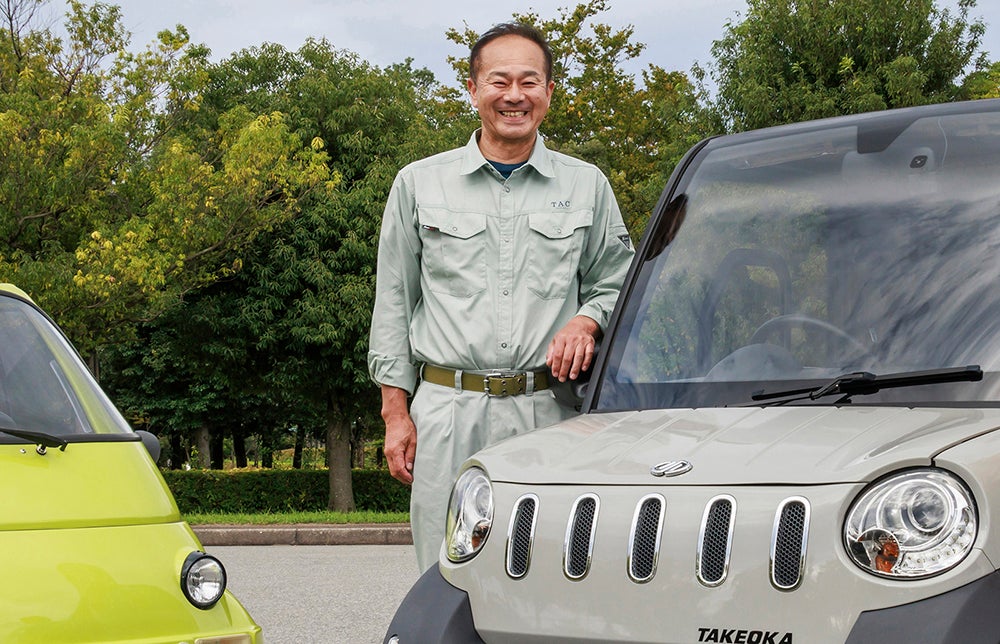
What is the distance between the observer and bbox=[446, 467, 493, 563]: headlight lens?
2883mm

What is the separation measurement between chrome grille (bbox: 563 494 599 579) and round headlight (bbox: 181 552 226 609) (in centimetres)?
119

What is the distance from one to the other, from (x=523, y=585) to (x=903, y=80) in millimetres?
18055

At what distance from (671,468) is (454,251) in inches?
67.4

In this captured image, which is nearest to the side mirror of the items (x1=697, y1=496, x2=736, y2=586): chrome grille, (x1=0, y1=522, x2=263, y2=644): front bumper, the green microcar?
the green microcar

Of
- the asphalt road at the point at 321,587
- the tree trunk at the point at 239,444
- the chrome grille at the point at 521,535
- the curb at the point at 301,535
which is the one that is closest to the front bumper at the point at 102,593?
the chrome grille at the point at 521,535

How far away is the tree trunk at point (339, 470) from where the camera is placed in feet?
82.7

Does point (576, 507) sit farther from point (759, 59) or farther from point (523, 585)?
point (759, 59)

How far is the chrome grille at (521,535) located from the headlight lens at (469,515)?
83 mm

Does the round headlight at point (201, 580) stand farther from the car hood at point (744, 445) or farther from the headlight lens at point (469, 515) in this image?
the car hood at point (744, 445)

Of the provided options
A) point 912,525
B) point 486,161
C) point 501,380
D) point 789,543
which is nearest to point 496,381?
point 501,380

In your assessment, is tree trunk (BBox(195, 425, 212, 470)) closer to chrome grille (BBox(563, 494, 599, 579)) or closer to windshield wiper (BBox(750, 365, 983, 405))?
windshield wiper (BBox(750, 365, 983, 405))

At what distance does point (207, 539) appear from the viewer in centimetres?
1381

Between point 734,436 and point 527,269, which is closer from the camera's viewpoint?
point 734,436

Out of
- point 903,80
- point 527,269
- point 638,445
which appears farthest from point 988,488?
point 903,80
